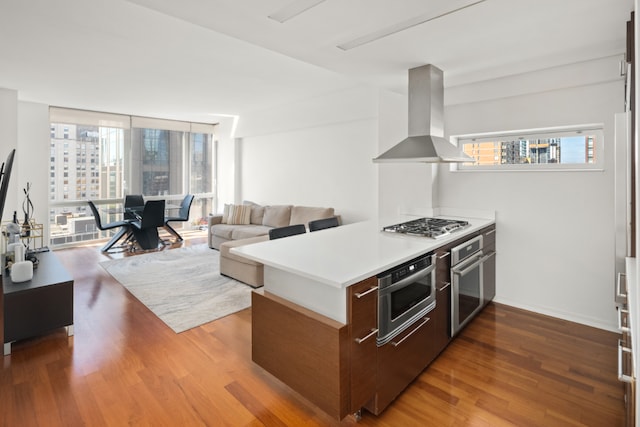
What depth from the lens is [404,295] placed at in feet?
6.32

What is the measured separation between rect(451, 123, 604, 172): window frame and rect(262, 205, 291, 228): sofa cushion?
115 inches

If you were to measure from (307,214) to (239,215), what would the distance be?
145cm

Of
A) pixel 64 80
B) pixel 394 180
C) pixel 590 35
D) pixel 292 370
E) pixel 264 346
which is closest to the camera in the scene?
pixel 292 370

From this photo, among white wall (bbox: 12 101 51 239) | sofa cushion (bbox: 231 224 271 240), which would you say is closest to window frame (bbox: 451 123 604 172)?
sofa cushion (bbox: 231 224 271 240)

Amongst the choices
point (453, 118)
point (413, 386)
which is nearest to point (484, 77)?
point (453, 118)

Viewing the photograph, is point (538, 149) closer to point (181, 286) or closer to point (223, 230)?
point (181, 286)

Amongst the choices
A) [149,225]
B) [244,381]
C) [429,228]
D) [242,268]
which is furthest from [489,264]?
[149,225]

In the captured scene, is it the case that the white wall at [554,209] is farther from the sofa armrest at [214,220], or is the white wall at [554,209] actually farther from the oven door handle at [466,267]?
the sofa armrest at [214,220]

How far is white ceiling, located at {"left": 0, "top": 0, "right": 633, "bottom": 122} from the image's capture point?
1939mm

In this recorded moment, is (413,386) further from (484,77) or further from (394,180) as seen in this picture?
(484,77)

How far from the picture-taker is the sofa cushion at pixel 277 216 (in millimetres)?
5676

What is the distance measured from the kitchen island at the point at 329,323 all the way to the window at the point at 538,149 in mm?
1786

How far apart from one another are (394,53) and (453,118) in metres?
1.36

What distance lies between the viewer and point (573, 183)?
2969 millimetres
